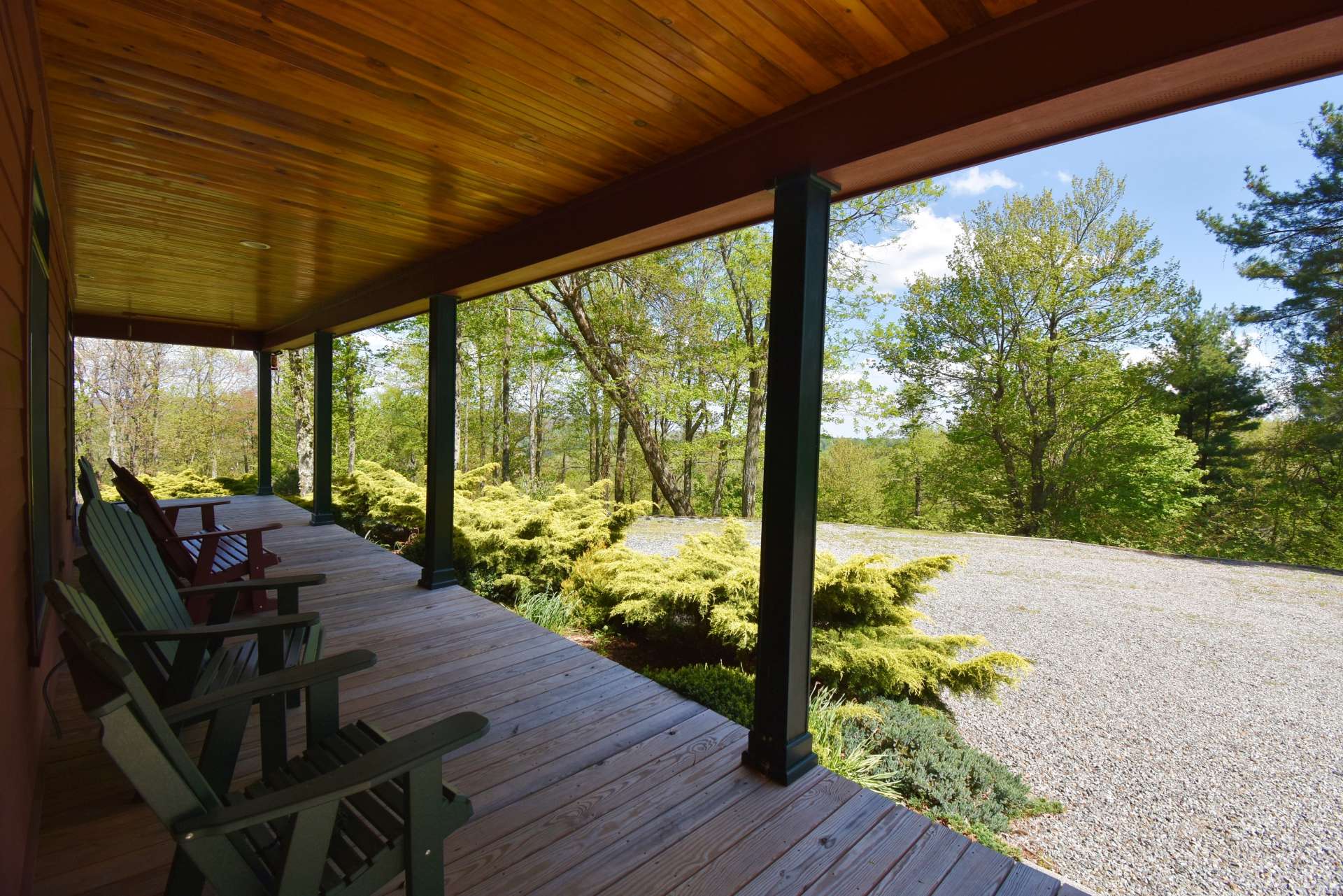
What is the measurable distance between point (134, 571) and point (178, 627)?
10.5 inches

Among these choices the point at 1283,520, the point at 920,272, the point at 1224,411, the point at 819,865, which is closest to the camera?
the point at 819,865

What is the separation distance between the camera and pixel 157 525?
138 inches

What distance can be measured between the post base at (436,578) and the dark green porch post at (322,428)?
10.5 ft

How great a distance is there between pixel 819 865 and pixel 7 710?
213 centimetres

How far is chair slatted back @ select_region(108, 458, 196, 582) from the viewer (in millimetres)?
3375

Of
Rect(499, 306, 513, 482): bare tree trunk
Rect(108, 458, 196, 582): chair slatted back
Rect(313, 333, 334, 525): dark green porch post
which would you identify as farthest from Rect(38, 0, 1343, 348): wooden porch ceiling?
Rect(499, 306, 513, 482): bare tree trunk

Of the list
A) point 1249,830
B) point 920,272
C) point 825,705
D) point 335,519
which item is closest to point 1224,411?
point 920,272

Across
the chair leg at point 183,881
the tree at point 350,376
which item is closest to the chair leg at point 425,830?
the chair leg at point 183,881

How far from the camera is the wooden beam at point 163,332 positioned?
24.9ft

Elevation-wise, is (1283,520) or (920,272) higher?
(920,272)

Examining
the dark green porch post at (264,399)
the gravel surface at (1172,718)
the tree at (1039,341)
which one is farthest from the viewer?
the tree at (1039,341)

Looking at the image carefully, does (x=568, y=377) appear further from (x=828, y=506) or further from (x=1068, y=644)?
(x=1068, y=644)

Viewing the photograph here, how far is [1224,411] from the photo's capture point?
12.8 meters

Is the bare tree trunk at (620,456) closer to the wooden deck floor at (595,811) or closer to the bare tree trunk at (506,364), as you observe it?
the bare tree trunk at (506,364)
